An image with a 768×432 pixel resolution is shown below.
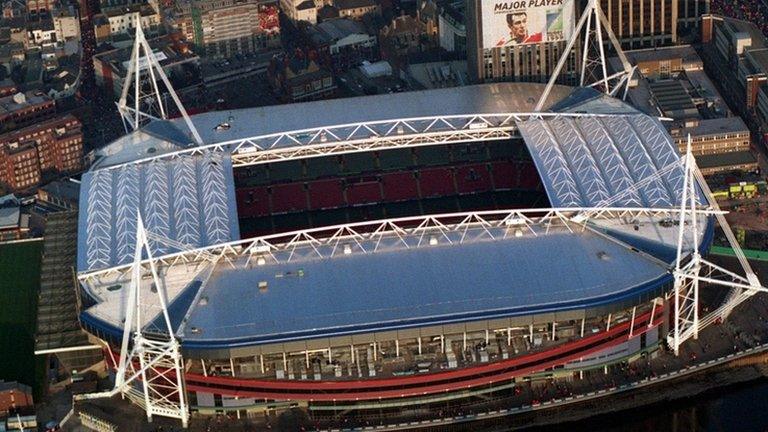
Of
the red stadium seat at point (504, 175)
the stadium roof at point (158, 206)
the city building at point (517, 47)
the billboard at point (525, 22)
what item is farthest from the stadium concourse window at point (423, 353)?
the billboard at point (525, 22)

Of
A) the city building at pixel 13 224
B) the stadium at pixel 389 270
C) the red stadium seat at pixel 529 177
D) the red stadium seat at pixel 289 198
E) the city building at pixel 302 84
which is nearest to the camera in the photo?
the stadium at pixel 389 270

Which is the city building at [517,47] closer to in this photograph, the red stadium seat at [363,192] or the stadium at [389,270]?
the stadium at [389,270]

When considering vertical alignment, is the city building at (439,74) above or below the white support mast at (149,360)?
above

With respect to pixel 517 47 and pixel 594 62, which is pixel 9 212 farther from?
pixel 594 62

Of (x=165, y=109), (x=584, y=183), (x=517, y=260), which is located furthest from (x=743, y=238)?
(x=165, y=109)

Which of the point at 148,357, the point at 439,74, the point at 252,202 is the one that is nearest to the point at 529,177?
the point at 252,202

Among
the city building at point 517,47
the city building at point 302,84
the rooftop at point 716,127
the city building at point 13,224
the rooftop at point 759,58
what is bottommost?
the city building at point 13,224

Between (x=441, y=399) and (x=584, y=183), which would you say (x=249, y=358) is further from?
(x=584, y=183)
